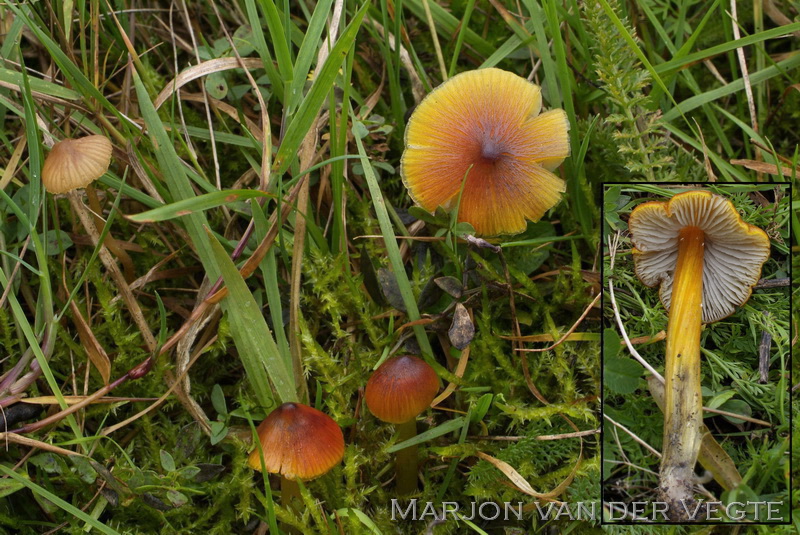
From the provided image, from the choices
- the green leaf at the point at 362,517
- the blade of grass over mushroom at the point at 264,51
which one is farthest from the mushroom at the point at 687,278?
the blade of grass over mushroom at the point at 264,51

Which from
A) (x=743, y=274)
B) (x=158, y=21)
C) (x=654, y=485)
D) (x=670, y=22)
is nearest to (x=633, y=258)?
(x=743, y=274)

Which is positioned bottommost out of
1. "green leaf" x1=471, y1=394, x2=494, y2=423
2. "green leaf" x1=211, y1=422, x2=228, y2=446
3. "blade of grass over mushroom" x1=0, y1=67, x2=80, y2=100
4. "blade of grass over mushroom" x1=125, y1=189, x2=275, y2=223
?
"green leaf" x1=211, y1=422, x2=228, y2=446

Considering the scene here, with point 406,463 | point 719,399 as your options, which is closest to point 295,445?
point 406,463

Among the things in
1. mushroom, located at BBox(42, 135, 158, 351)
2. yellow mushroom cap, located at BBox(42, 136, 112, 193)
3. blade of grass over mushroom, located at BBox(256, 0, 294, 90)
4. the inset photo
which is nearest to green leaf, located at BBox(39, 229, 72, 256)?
mushroom, located at BBox(42, 135, 158, 351)

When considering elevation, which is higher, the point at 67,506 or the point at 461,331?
the point at 461,331

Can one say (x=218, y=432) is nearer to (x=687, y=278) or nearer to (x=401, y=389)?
(x=401, y=389)

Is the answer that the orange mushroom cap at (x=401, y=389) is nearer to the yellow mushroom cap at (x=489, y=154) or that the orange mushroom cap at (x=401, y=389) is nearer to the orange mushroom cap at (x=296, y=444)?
the orange mushroom cap at (x=296, y=444)

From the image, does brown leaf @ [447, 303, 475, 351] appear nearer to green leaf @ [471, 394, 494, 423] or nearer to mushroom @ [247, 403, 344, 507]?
green leaf @ [471, 394, 494, 423]

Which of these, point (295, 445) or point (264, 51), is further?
point (264, 51)

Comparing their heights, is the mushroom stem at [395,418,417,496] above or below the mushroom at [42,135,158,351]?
below
